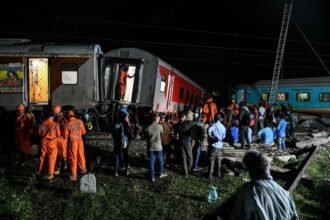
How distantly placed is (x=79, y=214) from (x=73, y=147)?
213cm

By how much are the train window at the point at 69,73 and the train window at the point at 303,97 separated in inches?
568

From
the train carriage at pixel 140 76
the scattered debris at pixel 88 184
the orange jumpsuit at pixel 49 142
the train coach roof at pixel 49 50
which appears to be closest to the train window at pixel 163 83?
the train carriage at pixel 140 76

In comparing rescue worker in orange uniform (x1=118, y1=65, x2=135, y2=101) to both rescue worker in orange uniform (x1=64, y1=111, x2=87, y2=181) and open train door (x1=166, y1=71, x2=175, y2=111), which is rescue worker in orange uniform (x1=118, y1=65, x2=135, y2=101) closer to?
open train door (x1=166, y1=71, x2=175, y2=111)

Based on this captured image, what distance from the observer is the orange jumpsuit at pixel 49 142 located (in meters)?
7.61

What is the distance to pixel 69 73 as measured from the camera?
12203mm

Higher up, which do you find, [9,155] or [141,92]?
[141,92]

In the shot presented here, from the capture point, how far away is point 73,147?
7.75 metres

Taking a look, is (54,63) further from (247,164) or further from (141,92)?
(247,164)

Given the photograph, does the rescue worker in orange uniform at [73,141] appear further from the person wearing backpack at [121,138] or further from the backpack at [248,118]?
the backpack at [248,118]

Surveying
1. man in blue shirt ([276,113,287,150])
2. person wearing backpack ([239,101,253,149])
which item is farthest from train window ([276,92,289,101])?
person wearing backpack ([239,101,253,149])

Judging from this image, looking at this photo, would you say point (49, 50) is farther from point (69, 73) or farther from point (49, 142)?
point (49, 142)

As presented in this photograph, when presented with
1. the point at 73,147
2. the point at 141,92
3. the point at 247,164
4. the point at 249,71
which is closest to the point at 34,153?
the point at 73,147

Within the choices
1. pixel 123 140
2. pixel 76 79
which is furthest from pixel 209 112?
pixel 76 79

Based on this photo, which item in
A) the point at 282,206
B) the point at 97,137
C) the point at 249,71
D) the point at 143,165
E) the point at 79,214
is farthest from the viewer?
the point at 249,71
